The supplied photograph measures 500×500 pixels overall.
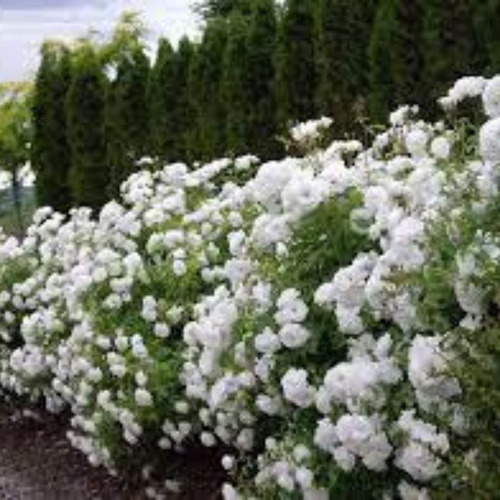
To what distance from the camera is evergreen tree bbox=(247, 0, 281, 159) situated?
15.2m

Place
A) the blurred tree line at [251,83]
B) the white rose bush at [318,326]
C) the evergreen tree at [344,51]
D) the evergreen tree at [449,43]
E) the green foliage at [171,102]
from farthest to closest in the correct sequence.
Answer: the green foliage at [171,102]
the evergreen tree at [344,51]
the blurred tree line at [251,83]
the evergreen tree at [449,43]
the white rose bush at [318,326]

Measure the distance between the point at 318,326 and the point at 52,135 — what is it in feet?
55.8

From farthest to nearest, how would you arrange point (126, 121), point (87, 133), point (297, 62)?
point (87, 133), point (126, 121), point (297, 62)

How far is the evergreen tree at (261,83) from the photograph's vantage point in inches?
598

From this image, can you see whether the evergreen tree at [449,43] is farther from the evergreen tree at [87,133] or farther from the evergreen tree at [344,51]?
the evergreen tree at [87,133]

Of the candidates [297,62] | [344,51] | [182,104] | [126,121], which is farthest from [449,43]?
[126,121]

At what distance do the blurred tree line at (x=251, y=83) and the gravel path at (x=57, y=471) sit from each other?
207cm

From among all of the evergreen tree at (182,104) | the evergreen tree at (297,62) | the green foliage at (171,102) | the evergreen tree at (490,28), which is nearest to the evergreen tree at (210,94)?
the evergreen tree at (182,104)

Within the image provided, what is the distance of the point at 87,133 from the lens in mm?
20891

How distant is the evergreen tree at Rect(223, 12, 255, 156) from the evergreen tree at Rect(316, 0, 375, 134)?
176cm

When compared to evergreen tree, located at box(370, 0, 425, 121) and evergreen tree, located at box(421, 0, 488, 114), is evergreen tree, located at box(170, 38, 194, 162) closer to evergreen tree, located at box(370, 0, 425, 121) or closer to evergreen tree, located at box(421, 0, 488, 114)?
evergreen tree, located at box(370, 0, 425, 121)

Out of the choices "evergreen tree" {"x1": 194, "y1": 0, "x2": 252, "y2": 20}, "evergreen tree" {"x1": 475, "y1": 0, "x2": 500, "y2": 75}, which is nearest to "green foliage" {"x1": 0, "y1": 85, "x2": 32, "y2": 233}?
"evergreen tree" {"x1": 194, "y1": 0, "x2": 252, "y2": 20}

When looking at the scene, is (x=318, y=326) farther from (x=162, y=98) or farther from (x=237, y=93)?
(x=162, y=98)

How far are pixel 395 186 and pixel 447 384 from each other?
3.78ft
